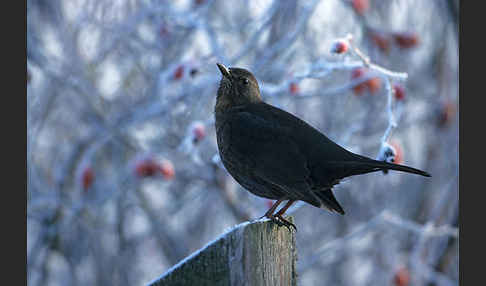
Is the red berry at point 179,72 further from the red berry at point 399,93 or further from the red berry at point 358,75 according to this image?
the red berry at point 399,93

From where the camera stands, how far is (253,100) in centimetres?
434

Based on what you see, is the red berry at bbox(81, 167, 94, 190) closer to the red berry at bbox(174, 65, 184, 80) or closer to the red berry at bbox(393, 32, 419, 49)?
the red berry at bbox(174, 65, 184, 80)

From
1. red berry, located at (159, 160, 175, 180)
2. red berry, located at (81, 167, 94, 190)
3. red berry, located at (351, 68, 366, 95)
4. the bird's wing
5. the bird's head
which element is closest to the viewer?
the bird's wing

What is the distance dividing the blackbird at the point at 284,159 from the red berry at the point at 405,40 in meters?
2.48

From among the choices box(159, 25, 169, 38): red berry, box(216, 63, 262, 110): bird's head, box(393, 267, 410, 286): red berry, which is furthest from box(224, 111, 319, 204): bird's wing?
box(393, 267, 410, 286): red berry

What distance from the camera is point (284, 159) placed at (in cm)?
362

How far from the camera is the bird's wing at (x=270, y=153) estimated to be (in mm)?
3490

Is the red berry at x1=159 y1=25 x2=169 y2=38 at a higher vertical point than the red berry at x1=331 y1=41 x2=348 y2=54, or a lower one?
higher

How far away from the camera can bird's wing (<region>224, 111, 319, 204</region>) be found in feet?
11.5

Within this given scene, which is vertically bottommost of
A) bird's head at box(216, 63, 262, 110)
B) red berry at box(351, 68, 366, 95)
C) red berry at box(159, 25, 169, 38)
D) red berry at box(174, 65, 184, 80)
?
bird's head at box(216, 63, 262, 110)

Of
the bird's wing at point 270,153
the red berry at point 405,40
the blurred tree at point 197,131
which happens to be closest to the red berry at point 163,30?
the blurred tree at point 197,131

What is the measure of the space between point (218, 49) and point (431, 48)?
13.5 ft

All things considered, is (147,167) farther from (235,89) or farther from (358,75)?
(358,75)

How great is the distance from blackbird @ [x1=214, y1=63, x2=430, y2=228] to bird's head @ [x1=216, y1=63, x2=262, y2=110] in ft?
0.93
